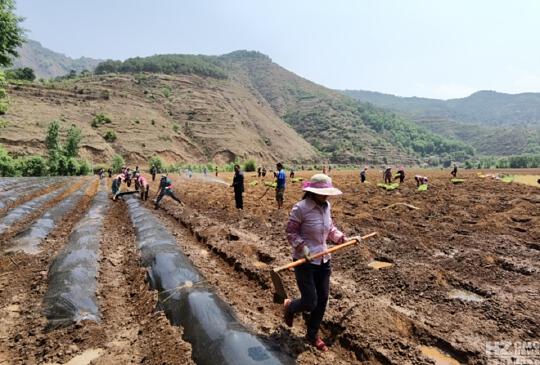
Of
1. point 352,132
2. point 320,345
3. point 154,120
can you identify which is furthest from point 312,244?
point 352,132

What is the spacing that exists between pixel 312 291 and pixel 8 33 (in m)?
23.6

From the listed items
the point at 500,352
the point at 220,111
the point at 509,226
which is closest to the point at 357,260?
the point at 500,352

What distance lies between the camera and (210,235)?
9.71 metres

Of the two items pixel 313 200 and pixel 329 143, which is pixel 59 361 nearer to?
pixel 313 200

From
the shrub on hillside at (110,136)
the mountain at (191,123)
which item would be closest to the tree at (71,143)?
the mountain at (191,123)

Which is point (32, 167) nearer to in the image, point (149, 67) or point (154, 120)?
point (154, 120)

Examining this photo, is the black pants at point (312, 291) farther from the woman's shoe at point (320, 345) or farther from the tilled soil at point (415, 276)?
the tilled soil at point (415, 276)

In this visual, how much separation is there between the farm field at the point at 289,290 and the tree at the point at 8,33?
46.2 ft

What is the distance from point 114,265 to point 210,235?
2.81 m

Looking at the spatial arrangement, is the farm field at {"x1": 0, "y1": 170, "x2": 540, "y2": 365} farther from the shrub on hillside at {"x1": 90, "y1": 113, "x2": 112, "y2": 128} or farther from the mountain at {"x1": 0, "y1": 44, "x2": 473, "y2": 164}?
the shrub on hillside at {"x1": 90, "y1": 113, "x2": 112, "y2": 128}

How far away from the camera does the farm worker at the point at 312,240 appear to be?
13.0 ft

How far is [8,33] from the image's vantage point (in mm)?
20031

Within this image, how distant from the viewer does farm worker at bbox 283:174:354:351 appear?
13.0 ft

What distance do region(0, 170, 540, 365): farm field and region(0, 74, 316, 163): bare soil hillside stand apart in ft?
188
